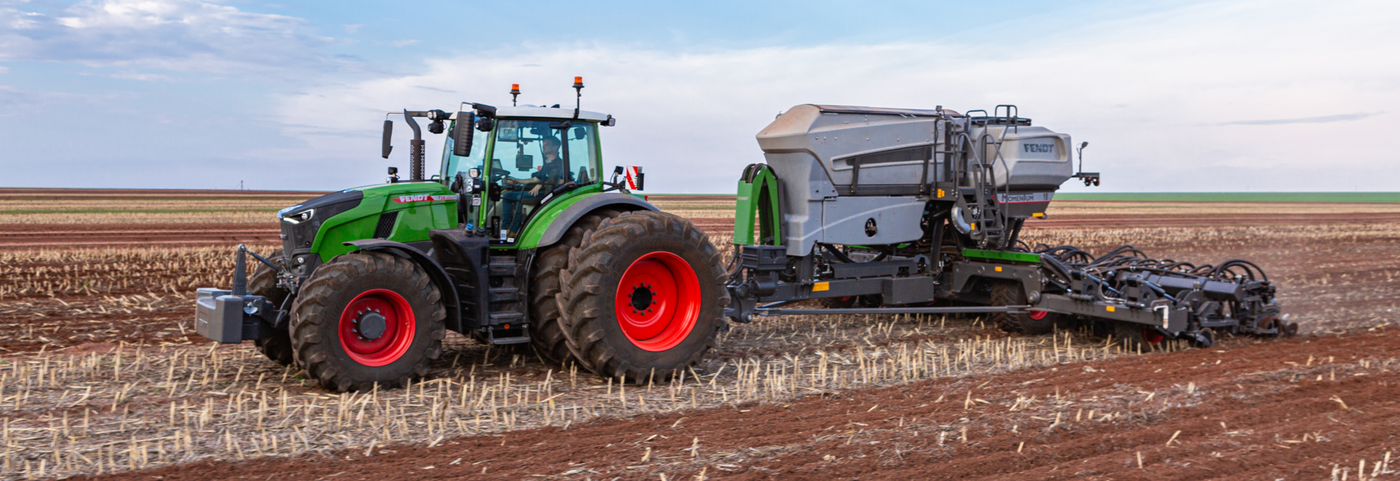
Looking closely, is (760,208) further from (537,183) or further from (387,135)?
(387,135)

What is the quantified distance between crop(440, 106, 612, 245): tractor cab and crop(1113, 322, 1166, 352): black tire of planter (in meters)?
5.17

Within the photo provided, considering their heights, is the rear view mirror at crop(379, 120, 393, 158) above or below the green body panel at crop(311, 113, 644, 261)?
above

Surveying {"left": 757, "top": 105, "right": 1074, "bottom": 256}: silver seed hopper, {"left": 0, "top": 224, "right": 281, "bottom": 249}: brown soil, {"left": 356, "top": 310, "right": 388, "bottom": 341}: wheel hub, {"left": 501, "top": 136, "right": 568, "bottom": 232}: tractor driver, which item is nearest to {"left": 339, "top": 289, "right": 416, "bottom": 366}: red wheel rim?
{"left": 356, "top": 310, "right": 388, "bottom": 341}: wheel hub

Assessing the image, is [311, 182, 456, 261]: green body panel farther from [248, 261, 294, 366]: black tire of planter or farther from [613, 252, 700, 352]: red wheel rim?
[613, 252, 700, 352]: red wheel rim

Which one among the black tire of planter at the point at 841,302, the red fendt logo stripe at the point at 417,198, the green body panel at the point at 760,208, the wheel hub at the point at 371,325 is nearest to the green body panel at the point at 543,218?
the red fendt logo stripe at the point at 417,198

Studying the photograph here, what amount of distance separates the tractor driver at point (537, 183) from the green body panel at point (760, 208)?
189 cm

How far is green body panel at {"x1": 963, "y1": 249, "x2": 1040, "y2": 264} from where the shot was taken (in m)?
9.49

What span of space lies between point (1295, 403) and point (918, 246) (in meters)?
4.20

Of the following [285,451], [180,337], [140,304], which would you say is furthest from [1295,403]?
[140,304]

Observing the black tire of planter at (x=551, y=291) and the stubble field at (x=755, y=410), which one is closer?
the stubble field at (x=755, y=410)

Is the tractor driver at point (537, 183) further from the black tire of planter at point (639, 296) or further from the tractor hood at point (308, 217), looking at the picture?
the tractor hood at point (308, 217)

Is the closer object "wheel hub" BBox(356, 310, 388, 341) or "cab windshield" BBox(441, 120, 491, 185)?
"wheel hub" BBox(356, 310, 388, 341)

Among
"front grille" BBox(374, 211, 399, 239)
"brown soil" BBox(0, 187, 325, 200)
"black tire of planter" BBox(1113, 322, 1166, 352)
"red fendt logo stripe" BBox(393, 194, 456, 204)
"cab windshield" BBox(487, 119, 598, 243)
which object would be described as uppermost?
"brown soil" BBox(0, 187, 325, 200)

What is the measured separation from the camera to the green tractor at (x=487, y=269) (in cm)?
674
